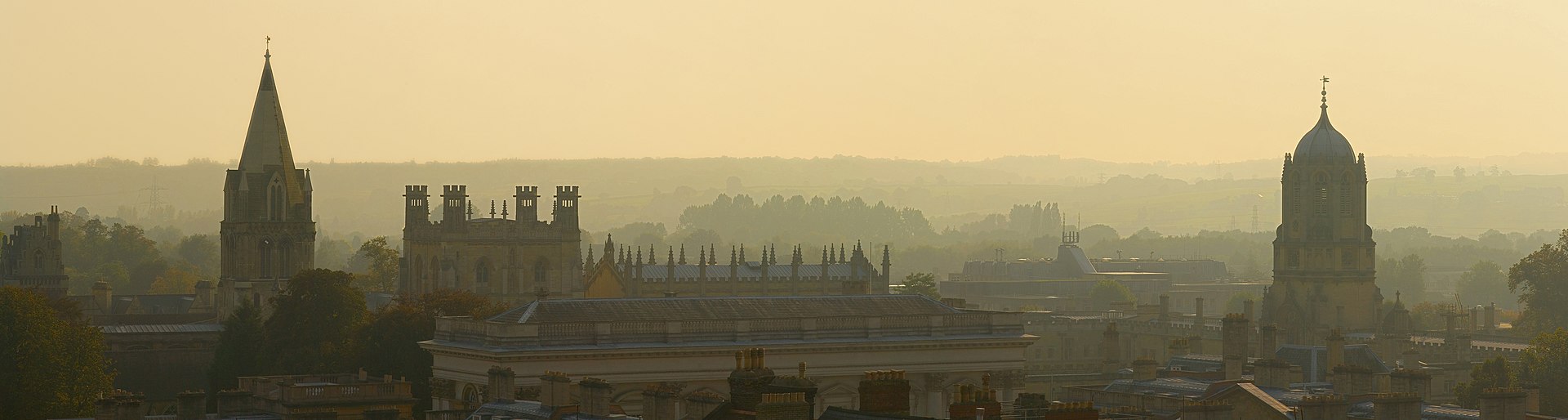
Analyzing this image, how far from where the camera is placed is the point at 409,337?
3846 inches

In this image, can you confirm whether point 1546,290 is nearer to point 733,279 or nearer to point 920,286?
point 920,286

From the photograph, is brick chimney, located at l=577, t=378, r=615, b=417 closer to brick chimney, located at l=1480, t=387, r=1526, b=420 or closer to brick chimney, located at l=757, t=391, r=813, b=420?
brick chimney, located at l=757, t=391, r=813, b=420

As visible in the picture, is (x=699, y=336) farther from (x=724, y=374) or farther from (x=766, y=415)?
(x=766, y=415)

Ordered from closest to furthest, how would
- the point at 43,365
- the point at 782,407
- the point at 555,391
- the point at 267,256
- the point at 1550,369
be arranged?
1. the point at 782,407
2. the point at 555,391
3. the point at 43,365
4. the point at 1550,369
5. the point at 267,256

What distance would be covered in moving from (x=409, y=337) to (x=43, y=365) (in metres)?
12.4

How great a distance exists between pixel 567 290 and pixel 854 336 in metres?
39.7

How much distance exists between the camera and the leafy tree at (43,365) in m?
88.7

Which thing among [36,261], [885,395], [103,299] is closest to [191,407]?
[885,395]

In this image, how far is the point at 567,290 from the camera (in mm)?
133000

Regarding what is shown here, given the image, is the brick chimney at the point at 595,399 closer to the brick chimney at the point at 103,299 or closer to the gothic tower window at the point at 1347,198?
the brick chimney at the point at 103,299

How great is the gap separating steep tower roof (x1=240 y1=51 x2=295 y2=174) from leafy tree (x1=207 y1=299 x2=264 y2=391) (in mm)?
25149

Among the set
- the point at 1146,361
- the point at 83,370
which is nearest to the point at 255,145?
the point at 83,370

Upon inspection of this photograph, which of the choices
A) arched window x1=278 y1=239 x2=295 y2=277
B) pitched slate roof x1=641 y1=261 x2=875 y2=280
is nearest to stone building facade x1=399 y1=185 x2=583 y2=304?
arched window x1=278 y1=239 x2=295 y2=277

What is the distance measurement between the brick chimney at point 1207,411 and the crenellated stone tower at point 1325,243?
298 feet
